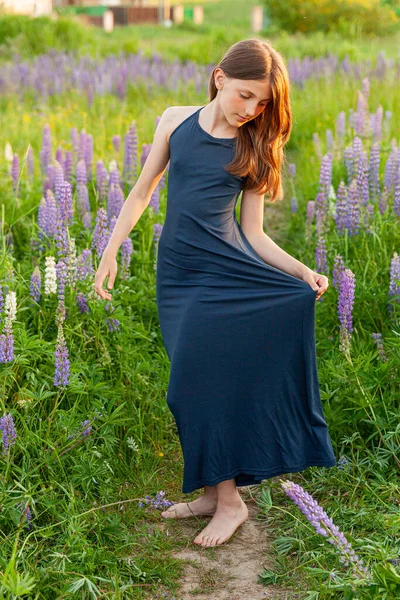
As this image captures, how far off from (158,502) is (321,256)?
165cm

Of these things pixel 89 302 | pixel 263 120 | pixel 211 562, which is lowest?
pixel 211 562

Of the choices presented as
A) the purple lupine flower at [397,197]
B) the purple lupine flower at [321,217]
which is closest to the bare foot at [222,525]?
the purple lupine flower at [321,217]

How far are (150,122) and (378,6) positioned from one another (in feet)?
47.2

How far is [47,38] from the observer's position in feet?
42.8

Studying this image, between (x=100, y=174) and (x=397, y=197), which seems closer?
(x=397, y=197)

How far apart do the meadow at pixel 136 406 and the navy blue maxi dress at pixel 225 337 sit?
10.9 inches

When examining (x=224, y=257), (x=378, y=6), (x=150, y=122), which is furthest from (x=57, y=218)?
(x=378, y=6)

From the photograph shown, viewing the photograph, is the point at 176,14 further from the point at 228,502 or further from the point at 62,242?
the point at 228,502

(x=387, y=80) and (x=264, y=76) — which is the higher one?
(x=264, y=76)

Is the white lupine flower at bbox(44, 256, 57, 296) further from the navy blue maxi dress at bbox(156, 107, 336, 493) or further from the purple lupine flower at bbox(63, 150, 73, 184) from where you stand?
the purple lupine flower at bbox(63, 150, 73, 184)

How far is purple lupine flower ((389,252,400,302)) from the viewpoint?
397cm

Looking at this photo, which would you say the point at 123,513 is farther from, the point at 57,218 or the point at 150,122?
the point at 150,122

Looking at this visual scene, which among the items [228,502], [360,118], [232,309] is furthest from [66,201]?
[360,118]

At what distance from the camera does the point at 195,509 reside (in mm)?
3463
